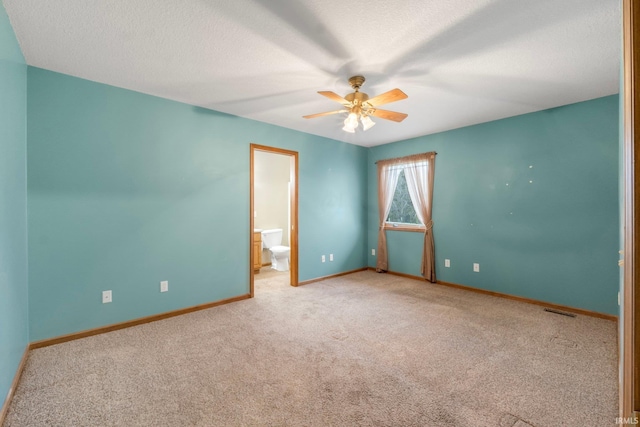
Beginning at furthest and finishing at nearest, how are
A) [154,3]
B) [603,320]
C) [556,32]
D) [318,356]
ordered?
[603,320], [318,356], [556,32], [154,3]

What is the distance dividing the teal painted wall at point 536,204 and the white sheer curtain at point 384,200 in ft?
2.67

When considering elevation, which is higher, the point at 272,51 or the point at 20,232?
the point at 272,51

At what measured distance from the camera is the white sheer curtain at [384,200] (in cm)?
508

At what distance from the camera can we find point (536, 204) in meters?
3.46

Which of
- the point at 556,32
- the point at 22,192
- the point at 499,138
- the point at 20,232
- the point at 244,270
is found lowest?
the point at 244,270

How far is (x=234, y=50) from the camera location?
2.14 metres

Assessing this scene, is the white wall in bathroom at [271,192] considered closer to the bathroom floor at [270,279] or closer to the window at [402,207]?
the bathroom floor at [270,279]

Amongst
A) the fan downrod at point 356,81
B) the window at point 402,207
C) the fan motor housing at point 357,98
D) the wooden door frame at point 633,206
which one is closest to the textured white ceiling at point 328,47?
the fan downrod at point 356,81

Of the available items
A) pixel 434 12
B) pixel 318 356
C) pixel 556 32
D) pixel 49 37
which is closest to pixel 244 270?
pixel 318 356

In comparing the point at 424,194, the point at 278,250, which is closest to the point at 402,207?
the point at 424,194

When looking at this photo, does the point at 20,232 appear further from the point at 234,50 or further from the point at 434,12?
the point at 434,12

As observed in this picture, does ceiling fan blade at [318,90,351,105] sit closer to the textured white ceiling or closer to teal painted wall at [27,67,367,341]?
the textured white ceiling

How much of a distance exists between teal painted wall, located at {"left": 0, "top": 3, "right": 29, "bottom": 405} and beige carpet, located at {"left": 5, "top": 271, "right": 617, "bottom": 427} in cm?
32

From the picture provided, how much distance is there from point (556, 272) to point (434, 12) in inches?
130
